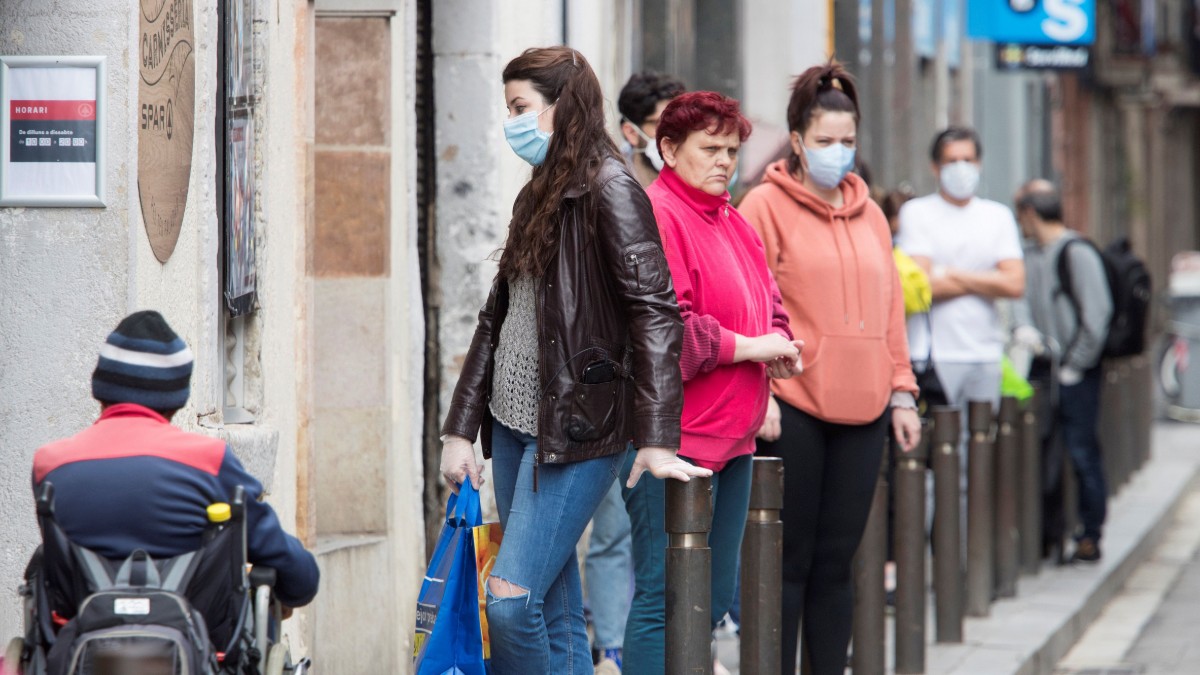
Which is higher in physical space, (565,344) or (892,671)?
(565,344)

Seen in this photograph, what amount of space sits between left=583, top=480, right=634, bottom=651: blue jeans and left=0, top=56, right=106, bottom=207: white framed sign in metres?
2.32

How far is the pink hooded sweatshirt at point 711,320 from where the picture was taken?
491 cm

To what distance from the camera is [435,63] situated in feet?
25.8

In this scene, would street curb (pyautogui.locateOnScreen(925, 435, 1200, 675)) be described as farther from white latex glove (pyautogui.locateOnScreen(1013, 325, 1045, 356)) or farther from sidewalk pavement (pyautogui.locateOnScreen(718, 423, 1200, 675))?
white latex glove (pyautogui.locateOnScreen(1013, 325, 1045, 356))

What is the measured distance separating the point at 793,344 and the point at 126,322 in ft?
6.30

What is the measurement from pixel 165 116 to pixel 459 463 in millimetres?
1299

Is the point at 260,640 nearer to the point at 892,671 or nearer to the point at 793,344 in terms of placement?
the point at 793,344

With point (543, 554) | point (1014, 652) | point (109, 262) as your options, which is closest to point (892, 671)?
point (1014, 652)

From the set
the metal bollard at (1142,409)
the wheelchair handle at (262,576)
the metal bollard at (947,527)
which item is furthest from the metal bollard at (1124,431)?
the wheelchair handle at (262,576)

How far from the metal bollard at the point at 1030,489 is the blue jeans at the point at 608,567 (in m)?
3.23

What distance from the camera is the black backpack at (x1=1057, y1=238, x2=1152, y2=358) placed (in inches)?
404

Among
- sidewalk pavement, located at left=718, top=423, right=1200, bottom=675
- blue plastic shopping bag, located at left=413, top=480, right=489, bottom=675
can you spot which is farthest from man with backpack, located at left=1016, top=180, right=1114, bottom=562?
blue plastic shopping bag, located at left=413, top=480, right=489, bottom=675

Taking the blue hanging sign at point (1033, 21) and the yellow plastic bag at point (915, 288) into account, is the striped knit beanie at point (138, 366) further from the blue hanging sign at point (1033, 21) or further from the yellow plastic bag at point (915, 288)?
the blue hanging sign at point (1033, 21)

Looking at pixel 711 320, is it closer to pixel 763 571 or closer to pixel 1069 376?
pixel 763 571
